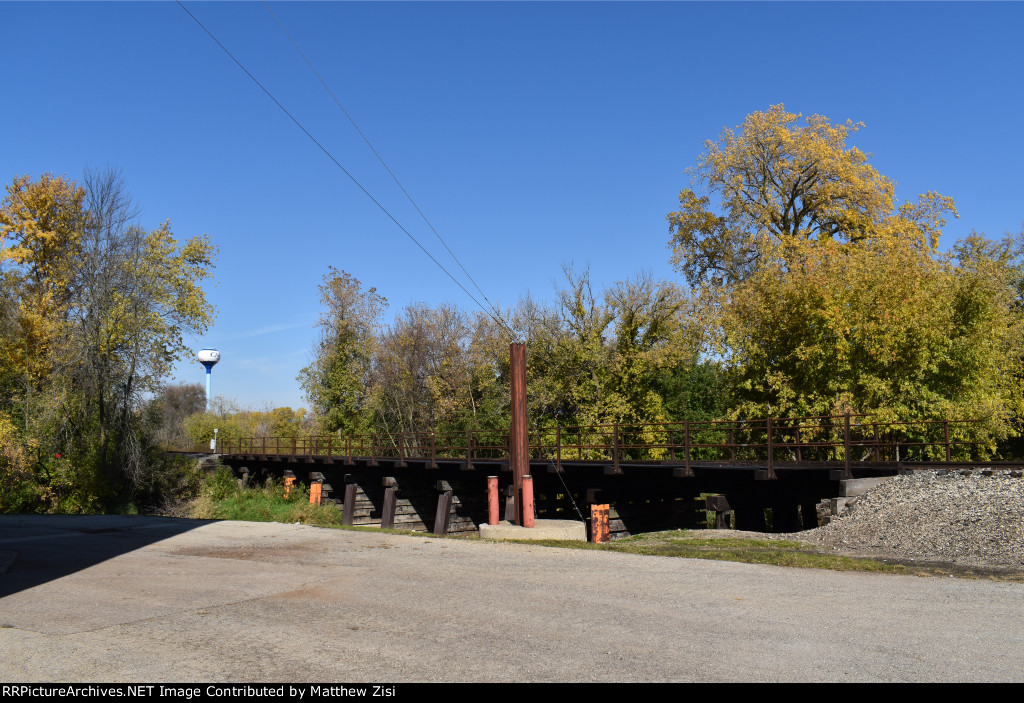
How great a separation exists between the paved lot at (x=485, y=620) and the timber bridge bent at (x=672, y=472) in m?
8.43

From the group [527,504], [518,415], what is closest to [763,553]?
[527,504]

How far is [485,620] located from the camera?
715cm

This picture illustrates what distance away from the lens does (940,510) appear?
1373 centimetres

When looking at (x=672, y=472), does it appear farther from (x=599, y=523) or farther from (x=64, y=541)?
(x=64, y=541)

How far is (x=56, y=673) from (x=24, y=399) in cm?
3226

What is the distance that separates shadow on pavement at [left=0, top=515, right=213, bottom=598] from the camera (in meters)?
10.3

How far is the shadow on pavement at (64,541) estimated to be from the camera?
33.9ft

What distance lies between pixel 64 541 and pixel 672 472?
46.5ft

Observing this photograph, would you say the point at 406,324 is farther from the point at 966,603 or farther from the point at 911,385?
the point at 966,603

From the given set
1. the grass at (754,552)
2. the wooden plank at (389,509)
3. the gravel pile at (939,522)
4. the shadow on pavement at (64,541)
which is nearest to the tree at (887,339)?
the gravel pile at (939,522)

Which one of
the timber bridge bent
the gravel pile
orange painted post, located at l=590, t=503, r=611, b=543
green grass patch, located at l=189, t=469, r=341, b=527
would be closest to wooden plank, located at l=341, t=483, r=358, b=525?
the timber bridge bent

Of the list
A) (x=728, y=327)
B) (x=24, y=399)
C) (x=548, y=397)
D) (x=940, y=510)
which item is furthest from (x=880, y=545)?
(x=24, y=399)

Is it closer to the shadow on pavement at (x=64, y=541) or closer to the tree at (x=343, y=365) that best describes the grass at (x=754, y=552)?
the shadow on pavement at (x=64, y=541)

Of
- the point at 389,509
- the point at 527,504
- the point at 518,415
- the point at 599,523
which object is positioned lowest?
the point at 389,509
